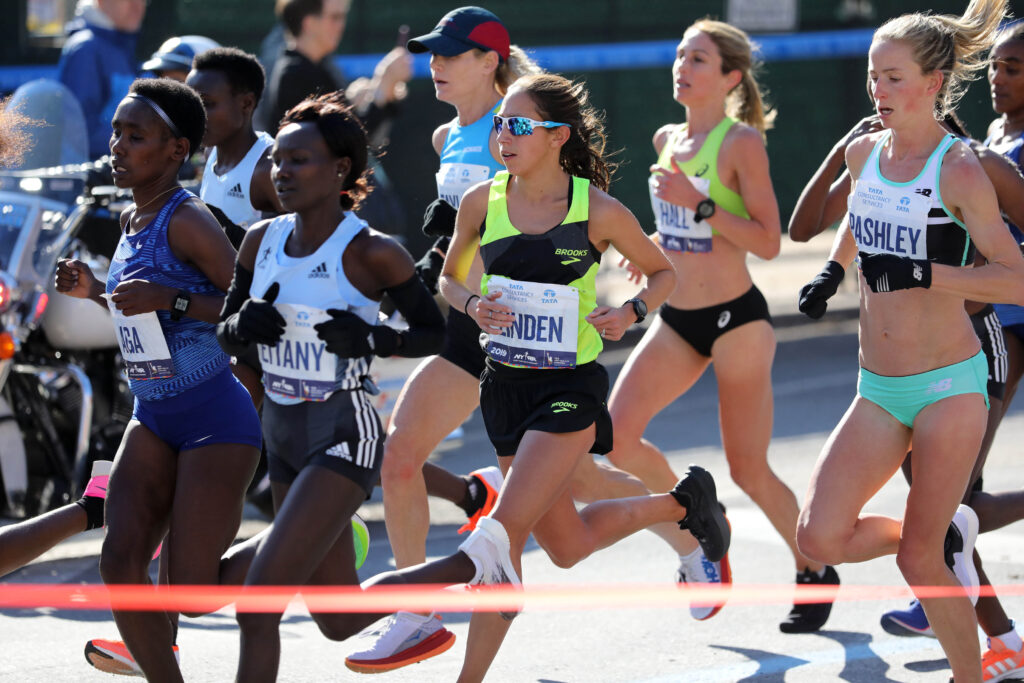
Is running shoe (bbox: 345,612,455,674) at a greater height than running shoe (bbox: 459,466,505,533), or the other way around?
running shoe (bbox: 345,612,455,674)

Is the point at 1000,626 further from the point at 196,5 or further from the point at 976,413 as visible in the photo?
the point at 196,5

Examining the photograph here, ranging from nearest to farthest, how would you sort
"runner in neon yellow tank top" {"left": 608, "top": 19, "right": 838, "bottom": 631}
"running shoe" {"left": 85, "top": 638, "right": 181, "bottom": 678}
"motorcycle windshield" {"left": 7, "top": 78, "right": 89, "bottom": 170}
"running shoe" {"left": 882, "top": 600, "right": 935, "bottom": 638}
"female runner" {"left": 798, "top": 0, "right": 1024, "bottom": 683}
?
"female runner" {"left": 798, "top": 0, "right": 1024, "bottom": 683}, "running shoe" {"left": 85, "top": 638, "right": 181, "bottom": 678}, "running shoe" {"left": 882, "top": 600, "right": 935, "bottom": 638}, "runner in neon yellow tank top" {"left": 608, "top": 19, "right": 838, "bottom": 631}, "motorcycle windshield" {"left": 7, "top": 78, "right": 89, "bottom": 170}

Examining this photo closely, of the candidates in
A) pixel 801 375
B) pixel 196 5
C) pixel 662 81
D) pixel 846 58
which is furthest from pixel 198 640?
pixel 846 58

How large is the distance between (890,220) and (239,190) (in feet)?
8.39

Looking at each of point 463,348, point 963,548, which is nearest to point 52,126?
point 463,348

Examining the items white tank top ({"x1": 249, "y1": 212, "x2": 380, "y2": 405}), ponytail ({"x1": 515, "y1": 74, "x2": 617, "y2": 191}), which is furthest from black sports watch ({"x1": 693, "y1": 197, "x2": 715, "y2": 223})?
white tank top ({"x1": 249, "y1": 212, "x2": 380, "y2": 405})

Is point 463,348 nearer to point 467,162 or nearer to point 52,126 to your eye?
point 467,162

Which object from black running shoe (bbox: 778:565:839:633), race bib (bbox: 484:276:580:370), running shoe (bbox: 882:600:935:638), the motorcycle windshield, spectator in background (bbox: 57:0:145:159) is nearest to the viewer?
race bib (bbox: 484:276:580:370)

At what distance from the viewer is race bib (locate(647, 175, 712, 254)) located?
6312mm

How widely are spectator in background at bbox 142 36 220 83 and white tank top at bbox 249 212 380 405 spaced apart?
2850 mm

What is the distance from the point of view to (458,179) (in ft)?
19.4

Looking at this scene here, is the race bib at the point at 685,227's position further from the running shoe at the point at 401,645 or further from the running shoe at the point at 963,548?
the running shoe at the point at 401,645

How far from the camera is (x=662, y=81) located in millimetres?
13742

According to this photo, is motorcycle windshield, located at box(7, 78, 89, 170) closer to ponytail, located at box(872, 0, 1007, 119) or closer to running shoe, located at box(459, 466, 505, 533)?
running shoe, located at box(459, 466, 505, 533)
